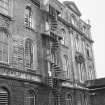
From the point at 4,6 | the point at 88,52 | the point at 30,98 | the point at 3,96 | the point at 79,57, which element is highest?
the point at 4,6

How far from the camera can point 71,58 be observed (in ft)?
85.8

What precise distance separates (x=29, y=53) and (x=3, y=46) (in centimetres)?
331

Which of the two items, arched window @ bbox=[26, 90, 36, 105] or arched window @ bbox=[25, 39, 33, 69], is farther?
arched window @ bbox=[25, 39, 33, 69]

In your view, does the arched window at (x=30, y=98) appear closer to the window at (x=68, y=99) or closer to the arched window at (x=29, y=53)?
the arched window at (x=29, y=53)

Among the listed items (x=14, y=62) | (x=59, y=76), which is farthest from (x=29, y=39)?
(x=59, y=76)

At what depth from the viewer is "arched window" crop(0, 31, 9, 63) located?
51.4 ft

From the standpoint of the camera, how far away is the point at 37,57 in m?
19.4

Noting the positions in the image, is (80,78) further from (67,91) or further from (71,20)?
(71,20)

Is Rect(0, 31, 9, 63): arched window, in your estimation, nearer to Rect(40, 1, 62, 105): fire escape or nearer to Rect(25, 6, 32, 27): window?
Rect(25, 6, 32, 27): window

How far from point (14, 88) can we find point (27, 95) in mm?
1809

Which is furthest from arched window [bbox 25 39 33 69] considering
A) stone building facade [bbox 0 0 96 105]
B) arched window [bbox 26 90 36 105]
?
arched window [bbox 26 90 36 105]

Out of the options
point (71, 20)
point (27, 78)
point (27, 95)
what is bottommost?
point (27, 95)

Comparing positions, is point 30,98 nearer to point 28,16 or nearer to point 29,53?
point 29,53

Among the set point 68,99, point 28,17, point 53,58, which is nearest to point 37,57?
point 53,58
